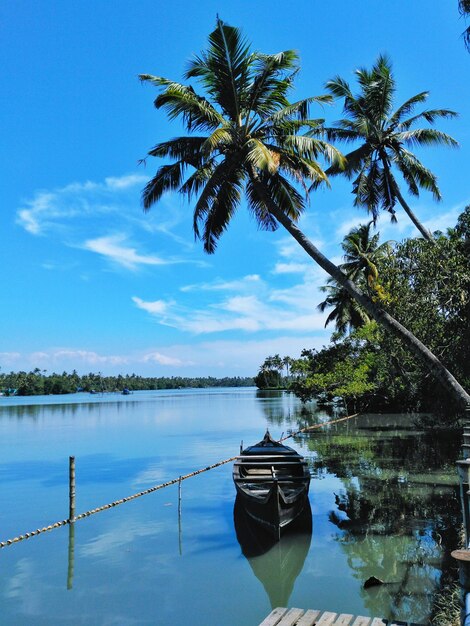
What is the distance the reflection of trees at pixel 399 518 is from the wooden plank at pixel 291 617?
80.4 inches

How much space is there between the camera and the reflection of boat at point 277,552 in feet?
26.5

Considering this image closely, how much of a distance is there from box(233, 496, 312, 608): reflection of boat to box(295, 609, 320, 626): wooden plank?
2.25 meters

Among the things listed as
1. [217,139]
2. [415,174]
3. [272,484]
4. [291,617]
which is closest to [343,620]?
[291,617]

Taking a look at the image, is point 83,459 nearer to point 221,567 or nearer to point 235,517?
point 235,517

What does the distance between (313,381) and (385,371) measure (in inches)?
227

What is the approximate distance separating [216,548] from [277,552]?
1.39 m

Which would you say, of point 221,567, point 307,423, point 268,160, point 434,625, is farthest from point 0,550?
point 307,423

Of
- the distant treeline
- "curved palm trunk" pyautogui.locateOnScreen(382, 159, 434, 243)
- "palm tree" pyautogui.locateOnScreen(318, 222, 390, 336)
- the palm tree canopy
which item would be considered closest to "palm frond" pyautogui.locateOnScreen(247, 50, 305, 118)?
the palm tree canopy

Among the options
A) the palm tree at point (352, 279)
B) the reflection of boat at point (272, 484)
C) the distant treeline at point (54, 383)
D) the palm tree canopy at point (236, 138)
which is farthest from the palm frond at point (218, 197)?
the distant treeline at point (54, 383)

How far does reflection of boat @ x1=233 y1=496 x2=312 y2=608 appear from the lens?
808cm

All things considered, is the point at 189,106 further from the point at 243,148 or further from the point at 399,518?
the point at 399,518

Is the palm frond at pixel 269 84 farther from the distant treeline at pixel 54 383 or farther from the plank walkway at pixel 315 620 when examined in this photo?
the distant treeline at pixel 54 383

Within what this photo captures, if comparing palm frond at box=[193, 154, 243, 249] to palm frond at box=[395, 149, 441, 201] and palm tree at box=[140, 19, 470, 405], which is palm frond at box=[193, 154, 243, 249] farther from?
palm frond at box=[395, 149, 441, 201]

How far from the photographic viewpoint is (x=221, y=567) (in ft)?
29.2
